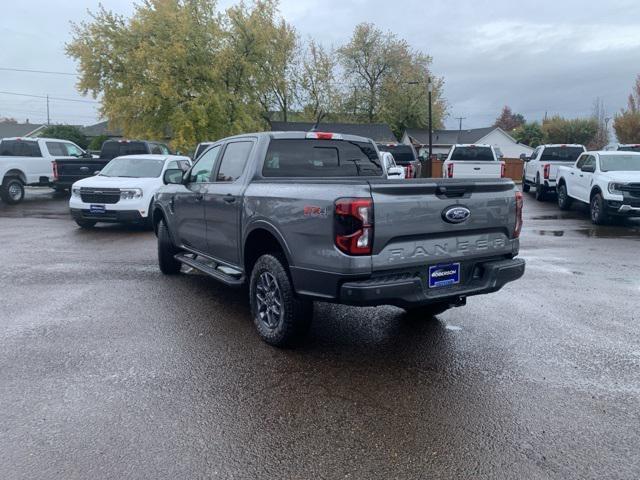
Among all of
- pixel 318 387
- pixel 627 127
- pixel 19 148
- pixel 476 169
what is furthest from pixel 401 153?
pixel 627 127

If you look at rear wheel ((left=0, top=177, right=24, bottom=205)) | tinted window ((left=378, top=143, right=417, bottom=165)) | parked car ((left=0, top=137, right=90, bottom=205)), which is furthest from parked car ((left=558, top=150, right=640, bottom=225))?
rear wheel ((left=0, top=177, right=24, bottom=205))

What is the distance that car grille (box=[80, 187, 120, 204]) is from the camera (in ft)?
37.6

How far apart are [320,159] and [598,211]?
10048 millimetres

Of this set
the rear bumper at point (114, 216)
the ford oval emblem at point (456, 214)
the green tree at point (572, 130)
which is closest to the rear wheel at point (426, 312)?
the ford oval emblem at point (456, 214)

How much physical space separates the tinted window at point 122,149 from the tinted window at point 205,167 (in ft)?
46.5

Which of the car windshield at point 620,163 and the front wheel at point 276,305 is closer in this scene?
the front wheel at point 276,305

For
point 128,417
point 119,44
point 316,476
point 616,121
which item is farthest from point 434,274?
point 616,121

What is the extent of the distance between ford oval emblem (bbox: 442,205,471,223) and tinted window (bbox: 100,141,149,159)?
57.5ft

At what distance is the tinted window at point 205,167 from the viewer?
6281 millimetres

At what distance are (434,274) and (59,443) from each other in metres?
2.90

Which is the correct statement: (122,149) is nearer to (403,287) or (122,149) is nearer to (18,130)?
(403,287)

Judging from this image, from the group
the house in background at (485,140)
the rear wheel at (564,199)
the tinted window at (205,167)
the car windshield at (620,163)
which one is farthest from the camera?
the house in background at (485,140)

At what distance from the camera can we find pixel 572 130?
53.9 metres

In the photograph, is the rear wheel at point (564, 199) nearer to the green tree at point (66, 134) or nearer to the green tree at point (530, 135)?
the green tree at point (66, 134)
